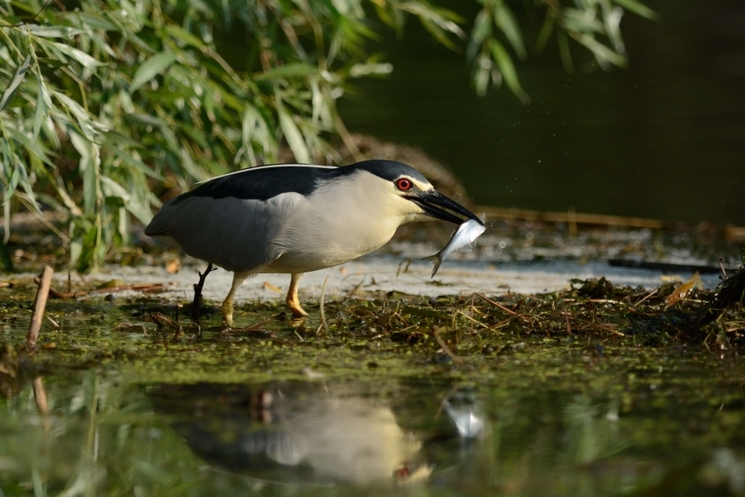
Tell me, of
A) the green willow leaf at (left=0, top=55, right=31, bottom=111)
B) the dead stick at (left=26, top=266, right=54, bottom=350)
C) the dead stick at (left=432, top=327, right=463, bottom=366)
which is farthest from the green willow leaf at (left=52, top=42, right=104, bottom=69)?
the dead stick at (left=432, top=327, right=463, bottom=366)

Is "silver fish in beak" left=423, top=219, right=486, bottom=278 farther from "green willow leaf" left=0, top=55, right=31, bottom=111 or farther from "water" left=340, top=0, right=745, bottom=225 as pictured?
"water" left=340, top=0, right=745, bottom=225

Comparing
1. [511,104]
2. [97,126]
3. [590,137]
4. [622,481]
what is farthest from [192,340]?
[511,104]

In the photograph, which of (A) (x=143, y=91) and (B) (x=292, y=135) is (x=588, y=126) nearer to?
(B) (x=292, y=135)

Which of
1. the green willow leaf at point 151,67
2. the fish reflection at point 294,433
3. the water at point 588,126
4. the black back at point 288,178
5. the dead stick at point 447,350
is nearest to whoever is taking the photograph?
the fish reflection at point 294,433

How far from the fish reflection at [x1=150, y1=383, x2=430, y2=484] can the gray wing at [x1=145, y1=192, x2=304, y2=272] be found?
135 cm

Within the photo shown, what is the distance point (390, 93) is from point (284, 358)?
38.9 feet

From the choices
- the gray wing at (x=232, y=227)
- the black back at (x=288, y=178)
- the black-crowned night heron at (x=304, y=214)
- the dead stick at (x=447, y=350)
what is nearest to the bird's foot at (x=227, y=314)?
the black-crowned night heron at (x=304, y=214)

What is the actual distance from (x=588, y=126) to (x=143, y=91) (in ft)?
26.9

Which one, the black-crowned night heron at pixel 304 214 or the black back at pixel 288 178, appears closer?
the black-crowned night heron at pixel 304 214

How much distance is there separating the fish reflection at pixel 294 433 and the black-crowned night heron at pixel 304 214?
133 cm

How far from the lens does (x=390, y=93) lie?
1652cm

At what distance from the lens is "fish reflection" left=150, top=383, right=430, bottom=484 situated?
3.51 meters

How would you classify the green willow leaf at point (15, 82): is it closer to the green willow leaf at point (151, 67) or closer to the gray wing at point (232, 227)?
the green willow leaf at point (151, 67)

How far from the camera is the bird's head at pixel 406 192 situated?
582 cm
